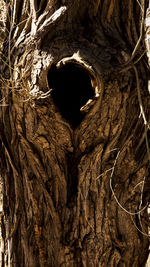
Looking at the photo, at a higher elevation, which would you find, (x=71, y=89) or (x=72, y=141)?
(x=71, y=89)

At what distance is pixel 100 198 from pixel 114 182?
0.12 meters

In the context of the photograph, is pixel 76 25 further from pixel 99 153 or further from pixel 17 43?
pixel 99 153

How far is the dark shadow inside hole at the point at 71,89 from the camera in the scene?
177 centimetres

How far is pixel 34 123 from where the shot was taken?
1.79 m

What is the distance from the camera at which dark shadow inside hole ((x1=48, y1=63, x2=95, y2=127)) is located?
1.77 meters

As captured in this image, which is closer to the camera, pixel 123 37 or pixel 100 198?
pixel 100 198

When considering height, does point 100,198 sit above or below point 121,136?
below

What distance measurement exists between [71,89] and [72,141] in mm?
306

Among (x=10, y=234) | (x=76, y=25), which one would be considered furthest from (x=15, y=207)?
(x=76, y=25)

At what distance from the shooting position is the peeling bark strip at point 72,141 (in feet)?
5.76

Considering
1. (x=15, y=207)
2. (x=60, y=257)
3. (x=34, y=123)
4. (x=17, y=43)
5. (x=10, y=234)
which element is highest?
(x=17, y=43)

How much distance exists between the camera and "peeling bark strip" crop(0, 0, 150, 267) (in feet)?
5.76

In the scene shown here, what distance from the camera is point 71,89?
1893 millimetres

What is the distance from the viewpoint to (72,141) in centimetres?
184
